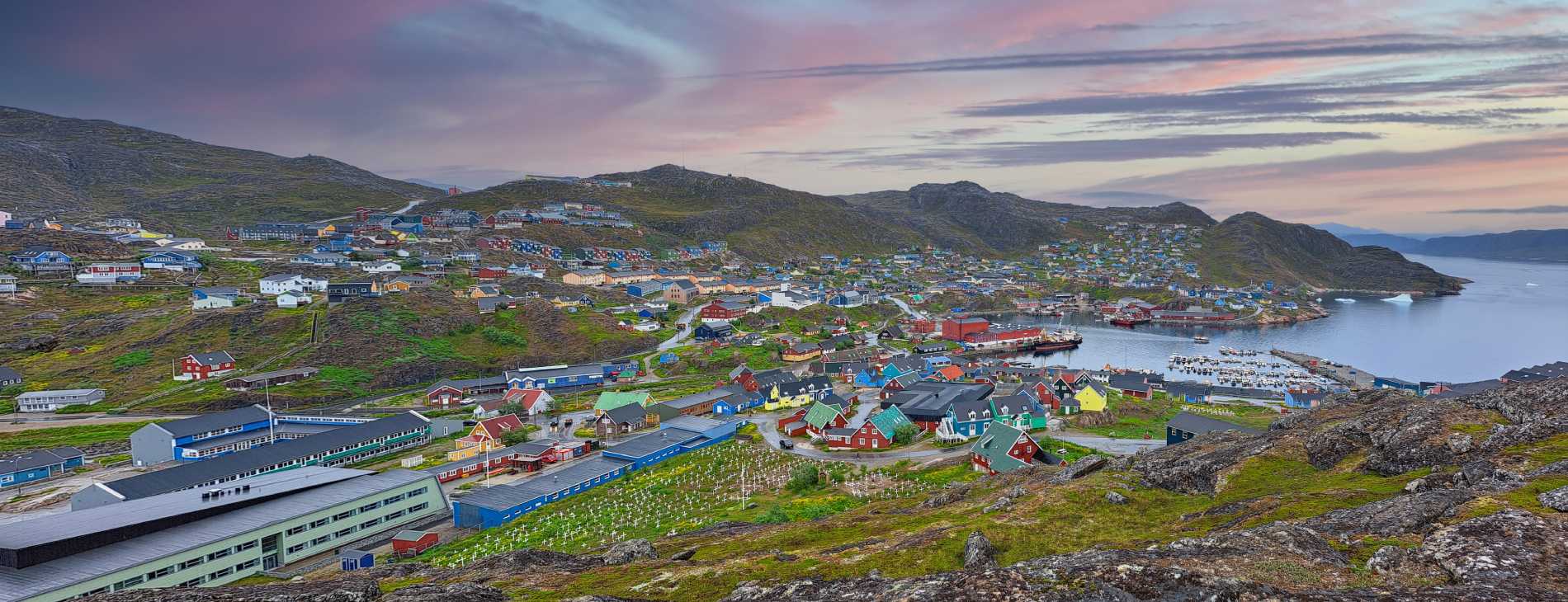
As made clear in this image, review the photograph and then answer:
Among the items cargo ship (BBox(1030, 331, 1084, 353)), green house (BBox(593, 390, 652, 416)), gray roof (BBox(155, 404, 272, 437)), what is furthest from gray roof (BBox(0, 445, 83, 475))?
cargo ship (BBox(1030, 331, 1084, 353))

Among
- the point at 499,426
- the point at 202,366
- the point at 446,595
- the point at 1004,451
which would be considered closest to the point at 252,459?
the point at 499,426

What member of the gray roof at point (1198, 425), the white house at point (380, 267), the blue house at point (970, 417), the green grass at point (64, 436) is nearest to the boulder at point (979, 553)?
the gray roof at point (1198, 425)

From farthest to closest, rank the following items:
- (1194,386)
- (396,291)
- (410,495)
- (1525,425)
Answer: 1. (396,291)
2. (1194,386)
3. (410,495)
4. (1525,425)

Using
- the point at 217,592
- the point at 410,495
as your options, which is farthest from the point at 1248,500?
the point at 410,495

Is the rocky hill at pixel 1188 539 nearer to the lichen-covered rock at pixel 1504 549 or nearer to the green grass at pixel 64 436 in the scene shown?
the lichen-covered rock at pixel 1504 549

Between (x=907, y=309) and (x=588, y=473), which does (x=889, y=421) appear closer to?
(x=588, y=473)

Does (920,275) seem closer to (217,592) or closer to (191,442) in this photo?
(191,442)
